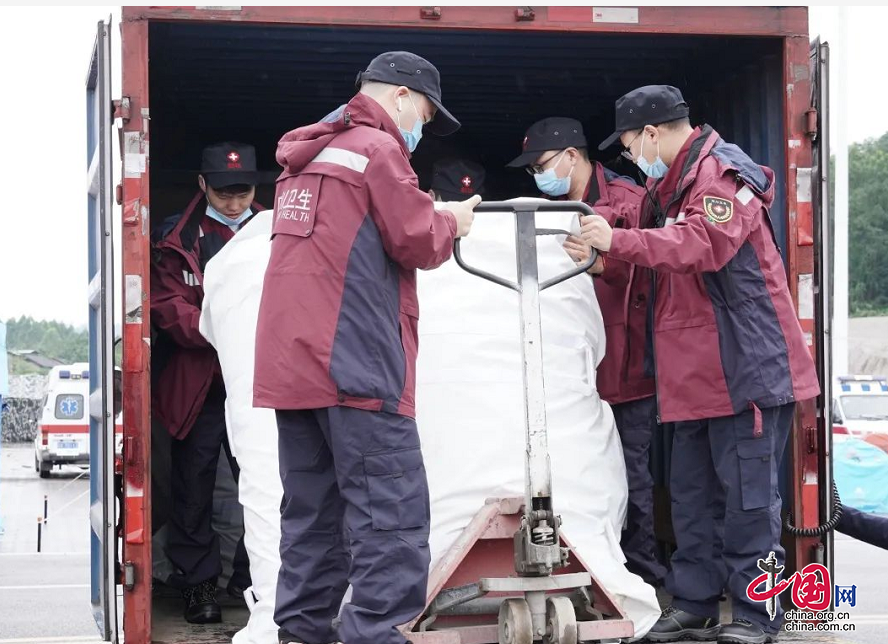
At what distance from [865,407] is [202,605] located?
1922 centimetres

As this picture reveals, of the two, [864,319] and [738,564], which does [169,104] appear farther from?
[864,319]

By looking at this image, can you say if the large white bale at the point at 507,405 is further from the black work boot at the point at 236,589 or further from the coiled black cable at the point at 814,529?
the black work boot at the point at 236,589

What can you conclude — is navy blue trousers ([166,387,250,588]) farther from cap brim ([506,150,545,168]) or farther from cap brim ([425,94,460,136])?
cap brim ([425,94,460,136])

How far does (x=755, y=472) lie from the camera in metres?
4.08

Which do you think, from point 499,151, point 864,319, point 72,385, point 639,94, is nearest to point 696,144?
point 639,94

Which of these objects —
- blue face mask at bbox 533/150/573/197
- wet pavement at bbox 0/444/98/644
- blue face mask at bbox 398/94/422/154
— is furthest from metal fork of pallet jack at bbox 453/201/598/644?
wet pavement at bbox 0/444/98/644

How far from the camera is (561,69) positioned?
5.83 metres

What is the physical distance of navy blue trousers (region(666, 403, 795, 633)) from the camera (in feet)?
13.4

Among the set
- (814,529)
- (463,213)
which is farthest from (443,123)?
(814,529)

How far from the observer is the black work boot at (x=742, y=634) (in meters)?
4.03

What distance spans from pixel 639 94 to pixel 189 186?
3.48 m

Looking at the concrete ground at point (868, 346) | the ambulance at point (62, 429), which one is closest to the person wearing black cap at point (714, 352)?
the ambulance at point (62, 429)

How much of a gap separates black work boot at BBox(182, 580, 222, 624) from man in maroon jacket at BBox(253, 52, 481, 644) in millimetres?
1410

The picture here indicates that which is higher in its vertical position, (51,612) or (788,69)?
(788,69)
